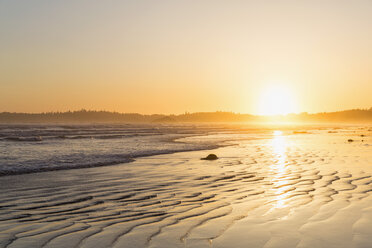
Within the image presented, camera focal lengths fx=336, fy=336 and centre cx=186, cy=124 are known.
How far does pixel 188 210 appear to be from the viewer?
5.71m

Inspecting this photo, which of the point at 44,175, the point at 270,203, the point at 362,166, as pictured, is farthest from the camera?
the point at 362,166

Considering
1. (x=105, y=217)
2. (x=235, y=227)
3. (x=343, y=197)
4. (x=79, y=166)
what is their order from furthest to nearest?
(x=79, y=166) → (x=343, y=197) → (x=105, y=217) → (x=235, y=227)

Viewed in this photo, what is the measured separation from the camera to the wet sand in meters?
4.14

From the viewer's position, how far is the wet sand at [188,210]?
414 centimetres

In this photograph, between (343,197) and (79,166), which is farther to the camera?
(79,166)

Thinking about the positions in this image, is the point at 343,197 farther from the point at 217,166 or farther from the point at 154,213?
the point at 217,166

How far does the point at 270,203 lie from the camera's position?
6184mm

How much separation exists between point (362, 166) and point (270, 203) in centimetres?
736

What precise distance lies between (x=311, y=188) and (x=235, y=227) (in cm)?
377

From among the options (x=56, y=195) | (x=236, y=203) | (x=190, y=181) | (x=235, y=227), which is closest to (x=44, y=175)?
(x=56, y=195)

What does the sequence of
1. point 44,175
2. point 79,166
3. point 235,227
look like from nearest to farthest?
point 235,227 → point 44,175 → point 79,166

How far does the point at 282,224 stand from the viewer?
4770 mm

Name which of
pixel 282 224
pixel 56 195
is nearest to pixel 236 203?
pixel 282 224

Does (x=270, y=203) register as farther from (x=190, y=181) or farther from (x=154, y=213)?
(x=190, y=181)
